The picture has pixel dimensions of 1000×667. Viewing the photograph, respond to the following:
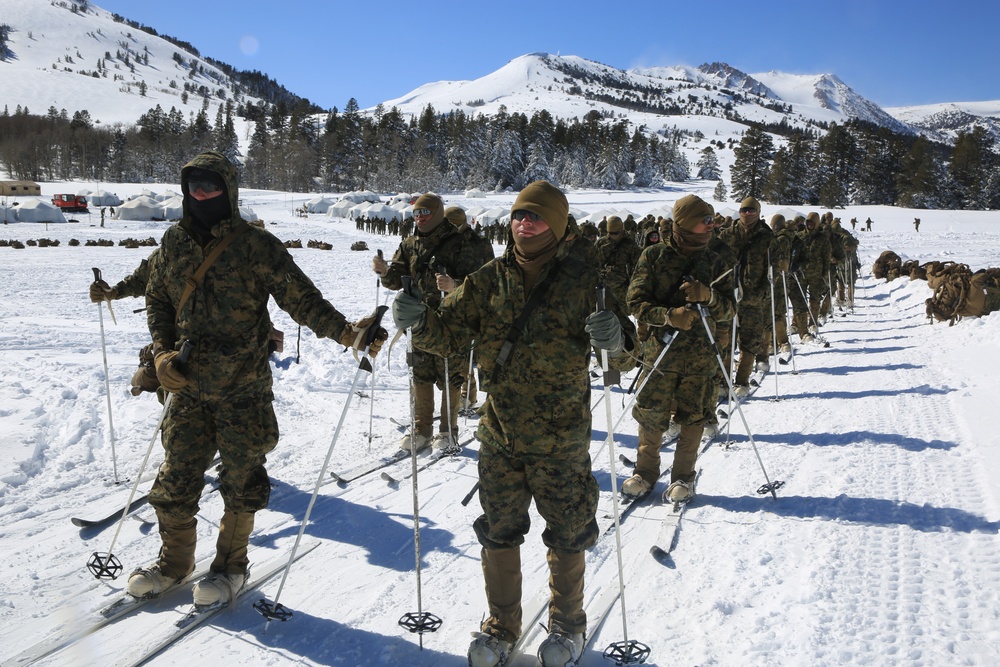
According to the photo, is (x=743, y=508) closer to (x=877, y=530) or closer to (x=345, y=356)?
(x=877, y=530)

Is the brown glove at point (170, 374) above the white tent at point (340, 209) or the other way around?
the other way around

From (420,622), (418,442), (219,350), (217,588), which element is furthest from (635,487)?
(219,350)

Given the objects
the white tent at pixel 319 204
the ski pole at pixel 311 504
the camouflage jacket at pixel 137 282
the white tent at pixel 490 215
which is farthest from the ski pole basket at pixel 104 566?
the white tent at pixel 319 204

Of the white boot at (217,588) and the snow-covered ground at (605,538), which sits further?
the white boot at (217,588)

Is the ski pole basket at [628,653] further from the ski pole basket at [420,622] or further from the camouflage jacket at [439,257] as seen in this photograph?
the camouflage jacket at [439,257]

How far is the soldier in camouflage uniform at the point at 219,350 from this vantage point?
3.12 metres

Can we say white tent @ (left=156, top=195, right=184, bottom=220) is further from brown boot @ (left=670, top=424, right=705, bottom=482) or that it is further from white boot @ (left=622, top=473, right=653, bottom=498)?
brown boot @ (left=670, top=424, right=705, bottom=482)

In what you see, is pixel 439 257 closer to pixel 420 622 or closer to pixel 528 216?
pixel 528 216

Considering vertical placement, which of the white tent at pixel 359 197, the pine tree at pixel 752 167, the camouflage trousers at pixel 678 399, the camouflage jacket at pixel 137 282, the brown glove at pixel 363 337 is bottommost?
the camouflage trousers at pixel 678 399

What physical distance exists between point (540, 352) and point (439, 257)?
10.1 ft

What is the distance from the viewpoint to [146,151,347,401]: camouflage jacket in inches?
123

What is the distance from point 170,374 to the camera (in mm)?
2984

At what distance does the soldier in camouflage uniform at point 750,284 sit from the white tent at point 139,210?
49491 millimetres

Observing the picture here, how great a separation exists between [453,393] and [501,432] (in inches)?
123
